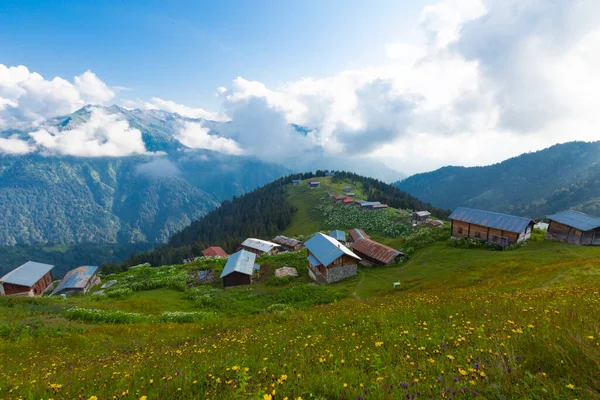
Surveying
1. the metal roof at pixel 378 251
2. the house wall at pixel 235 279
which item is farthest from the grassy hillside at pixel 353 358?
the metal roof at pixel 378 251

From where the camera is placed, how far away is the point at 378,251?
5422 centimetres

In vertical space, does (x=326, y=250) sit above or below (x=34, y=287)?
above

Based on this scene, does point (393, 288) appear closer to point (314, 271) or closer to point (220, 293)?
point (314, 271)

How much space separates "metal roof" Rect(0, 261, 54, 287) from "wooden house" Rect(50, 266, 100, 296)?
500cm

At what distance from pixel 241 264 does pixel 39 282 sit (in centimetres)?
5336

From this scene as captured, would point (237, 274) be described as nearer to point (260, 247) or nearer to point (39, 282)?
point (260, 247)

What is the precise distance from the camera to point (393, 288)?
125 ft

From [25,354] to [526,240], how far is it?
6402 centimetres

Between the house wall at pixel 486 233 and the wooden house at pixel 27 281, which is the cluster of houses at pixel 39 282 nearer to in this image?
the wooden house at pixel 27 281

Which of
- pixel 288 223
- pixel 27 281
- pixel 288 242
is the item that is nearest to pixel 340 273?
pixel 288 242

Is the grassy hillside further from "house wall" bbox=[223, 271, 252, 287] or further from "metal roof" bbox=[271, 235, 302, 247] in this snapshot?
"metal roof" bbox=[271, 235, 302, 247]

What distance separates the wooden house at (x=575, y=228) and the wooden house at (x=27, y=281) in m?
103

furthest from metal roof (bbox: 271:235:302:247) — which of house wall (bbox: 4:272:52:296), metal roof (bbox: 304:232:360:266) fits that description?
house wall (bbox: 4:272:52:296)

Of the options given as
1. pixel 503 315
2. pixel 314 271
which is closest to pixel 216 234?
pixel 314 271
